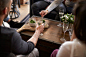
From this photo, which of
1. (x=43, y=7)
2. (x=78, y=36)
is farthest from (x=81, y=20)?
(x=43, y=7)

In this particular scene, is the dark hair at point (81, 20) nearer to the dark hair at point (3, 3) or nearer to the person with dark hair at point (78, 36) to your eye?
the person with dark hair at point (78, 36)

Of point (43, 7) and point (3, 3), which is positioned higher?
point (3, 3)

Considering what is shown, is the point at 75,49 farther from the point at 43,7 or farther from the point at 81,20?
the point at 43,7

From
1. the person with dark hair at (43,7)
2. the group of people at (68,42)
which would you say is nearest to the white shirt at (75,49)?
the group of people at (68,42)

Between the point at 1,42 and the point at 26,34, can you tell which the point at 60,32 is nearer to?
the point at 26,34

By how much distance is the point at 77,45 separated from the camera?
58cm

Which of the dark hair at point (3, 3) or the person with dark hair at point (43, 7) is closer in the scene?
the dark hair at point (3, 3)

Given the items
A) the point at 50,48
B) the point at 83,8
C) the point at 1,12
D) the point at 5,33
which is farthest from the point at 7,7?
the point at 50,48

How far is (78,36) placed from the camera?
583mm

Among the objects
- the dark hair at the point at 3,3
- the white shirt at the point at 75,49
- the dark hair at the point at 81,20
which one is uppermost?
the dark hair at the point at 3,3

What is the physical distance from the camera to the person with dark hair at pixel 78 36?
518mm

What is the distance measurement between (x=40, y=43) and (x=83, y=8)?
0.98m

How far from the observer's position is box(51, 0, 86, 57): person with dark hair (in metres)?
0.52

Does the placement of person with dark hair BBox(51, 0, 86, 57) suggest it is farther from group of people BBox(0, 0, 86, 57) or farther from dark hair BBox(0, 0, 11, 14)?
dark hair BBox(0, 0, 11, 14)
